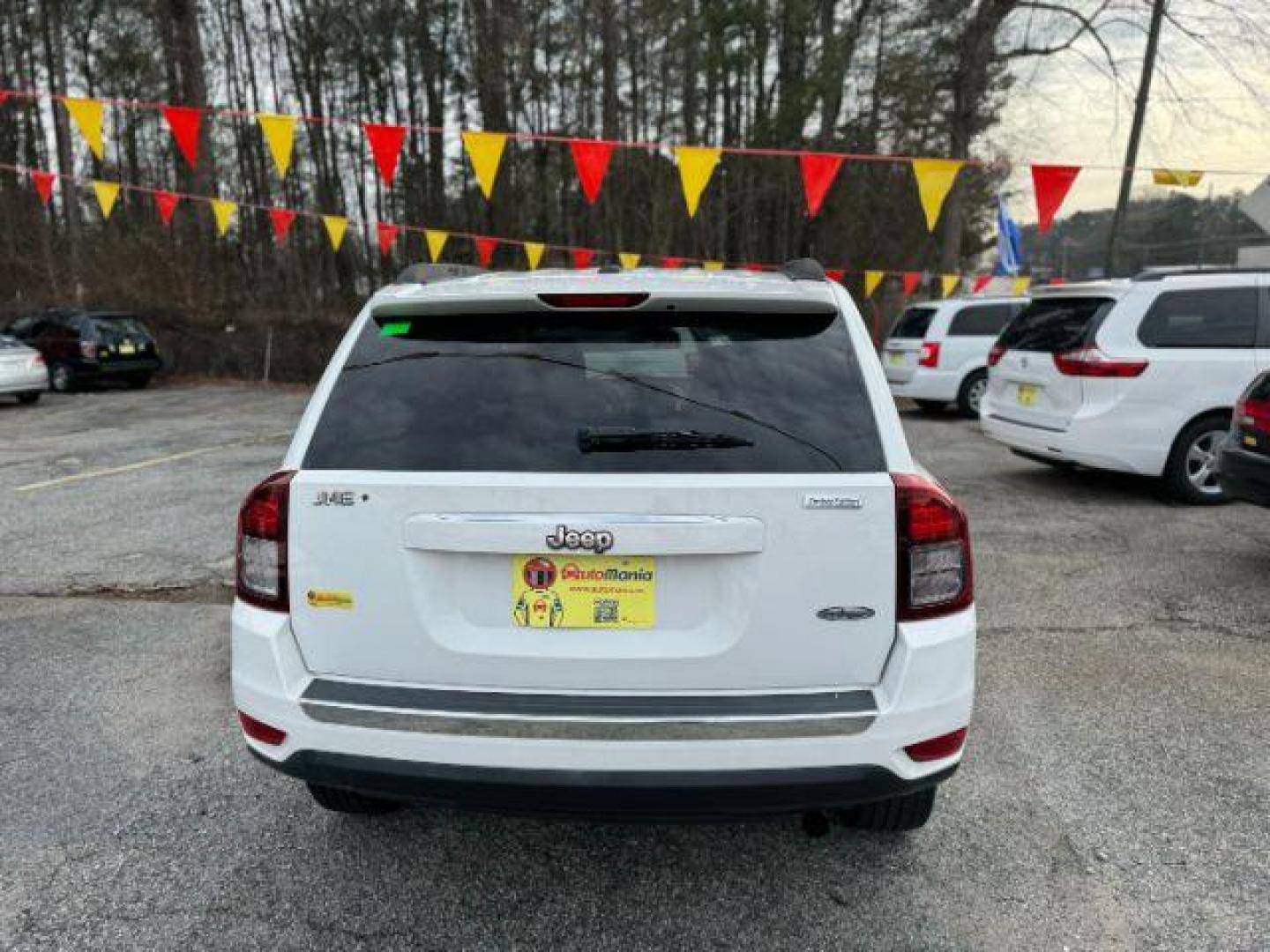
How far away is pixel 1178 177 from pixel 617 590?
1388cm

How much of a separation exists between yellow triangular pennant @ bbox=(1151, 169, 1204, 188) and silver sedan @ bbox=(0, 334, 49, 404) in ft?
60.8

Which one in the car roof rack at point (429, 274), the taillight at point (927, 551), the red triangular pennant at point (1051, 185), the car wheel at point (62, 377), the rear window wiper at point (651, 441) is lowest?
the car wheel at point (62, 377)

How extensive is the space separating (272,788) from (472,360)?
5.62ft

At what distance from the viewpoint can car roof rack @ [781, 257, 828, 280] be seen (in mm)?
2747

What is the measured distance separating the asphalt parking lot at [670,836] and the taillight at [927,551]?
886mm

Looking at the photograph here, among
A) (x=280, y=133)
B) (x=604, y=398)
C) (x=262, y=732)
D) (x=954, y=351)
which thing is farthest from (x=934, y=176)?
(x=262, y=732)

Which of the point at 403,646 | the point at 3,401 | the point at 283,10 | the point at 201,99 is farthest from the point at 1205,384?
the point at 283,10

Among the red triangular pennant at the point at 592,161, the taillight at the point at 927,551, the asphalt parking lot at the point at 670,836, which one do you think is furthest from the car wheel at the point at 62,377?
the taillight at the point at 927,551

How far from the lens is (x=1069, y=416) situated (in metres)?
7.33

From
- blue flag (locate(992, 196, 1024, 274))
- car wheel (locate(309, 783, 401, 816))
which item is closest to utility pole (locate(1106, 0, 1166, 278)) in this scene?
blue flag (locate(992, 196, 1024, 274))

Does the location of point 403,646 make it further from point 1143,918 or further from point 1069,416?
point 1069,416

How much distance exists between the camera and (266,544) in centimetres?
227

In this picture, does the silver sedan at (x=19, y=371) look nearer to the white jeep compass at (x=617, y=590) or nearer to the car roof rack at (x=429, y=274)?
the car roof rack at (x=429, y=274)

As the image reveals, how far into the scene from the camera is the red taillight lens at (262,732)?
Answer: 2219 mm
